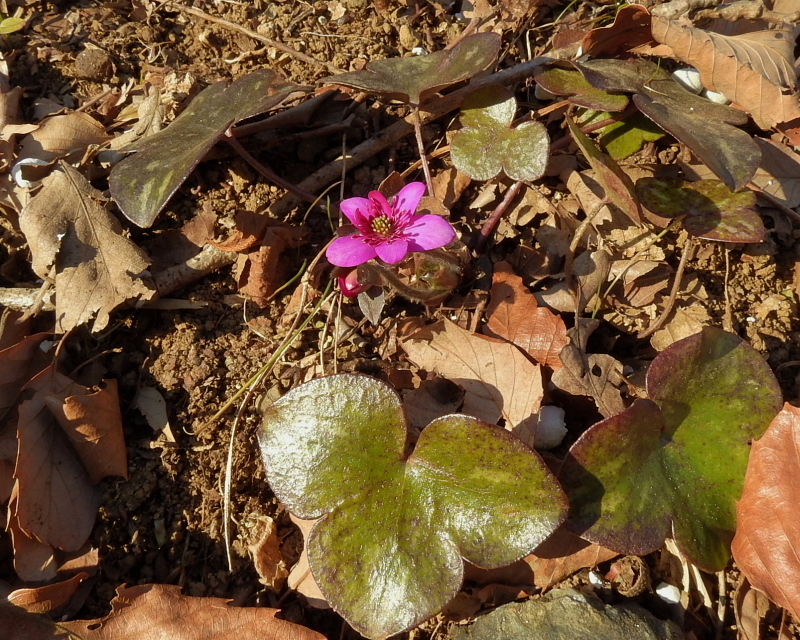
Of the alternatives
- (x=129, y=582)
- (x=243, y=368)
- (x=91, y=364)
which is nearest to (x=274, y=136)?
(x=243, y=368)

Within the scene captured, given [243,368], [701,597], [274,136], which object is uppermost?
[274,136]

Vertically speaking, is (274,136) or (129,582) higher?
(274,136)

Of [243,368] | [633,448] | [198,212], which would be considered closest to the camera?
[633,448]

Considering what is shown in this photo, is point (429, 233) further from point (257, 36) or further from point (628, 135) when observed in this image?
point (257, 36)

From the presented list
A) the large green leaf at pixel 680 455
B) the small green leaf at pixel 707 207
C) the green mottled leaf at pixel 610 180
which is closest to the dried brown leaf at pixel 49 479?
the large green leaf at pixel 680 455

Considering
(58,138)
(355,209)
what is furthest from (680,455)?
(58,138)

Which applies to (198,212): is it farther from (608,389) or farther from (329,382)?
(608,389)

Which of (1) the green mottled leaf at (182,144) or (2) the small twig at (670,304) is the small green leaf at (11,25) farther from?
(2) the small twig at (670,304)

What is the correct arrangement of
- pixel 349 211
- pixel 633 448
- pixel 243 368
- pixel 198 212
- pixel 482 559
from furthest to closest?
pixel 198 212
pixel 243 368
pixel 349 211
pixel 633 448
pixel 482 559
